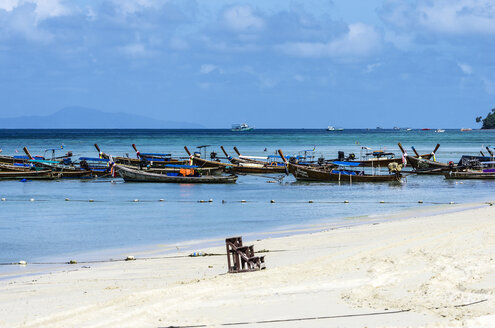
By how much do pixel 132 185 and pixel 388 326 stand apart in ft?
114

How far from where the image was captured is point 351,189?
38.3m

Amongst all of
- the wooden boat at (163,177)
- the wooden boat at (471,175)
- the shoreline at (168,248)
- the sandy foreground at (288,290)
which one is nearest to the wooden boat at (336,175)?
the wooden boat at (471,175)

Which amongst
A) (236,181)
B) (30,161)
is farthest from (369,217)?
(30,161)

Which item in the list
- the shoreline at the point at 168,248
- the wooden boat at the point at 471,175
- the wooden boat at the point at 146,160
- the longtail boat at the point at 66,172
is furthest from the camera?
the wooden boat at the point at 146,160

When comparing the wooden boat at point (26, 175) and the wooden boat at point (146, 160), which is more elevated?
the wooden boat at point (146, 160)

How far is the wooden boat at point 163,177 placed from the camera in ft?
137

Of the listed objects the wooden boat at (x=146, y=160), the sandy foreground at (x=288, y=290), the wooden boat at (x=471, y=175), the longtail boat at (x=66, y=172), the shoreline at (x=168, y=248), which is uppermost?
the wooden boat at (x=146, y=160)

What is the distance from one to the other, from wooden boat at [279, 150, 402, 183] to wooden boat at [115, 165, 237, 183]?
174 inches

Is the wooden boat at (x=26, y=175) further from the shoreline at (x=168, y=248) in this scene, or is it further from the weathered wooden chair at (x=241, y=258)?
the weathered wooden chair at (x=241, y=258)

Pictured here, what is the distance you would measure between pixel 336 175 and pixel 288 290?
32294mm

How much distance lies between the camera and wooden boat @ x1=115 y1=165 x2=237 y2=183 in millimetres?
41791

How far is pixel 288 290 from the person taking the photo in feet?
33.7

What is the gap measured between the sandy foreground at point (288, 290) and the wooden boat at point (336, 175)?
1054 inches

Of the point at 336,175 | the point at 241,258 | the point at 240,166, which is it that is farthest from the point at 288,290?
the point at 240,166
